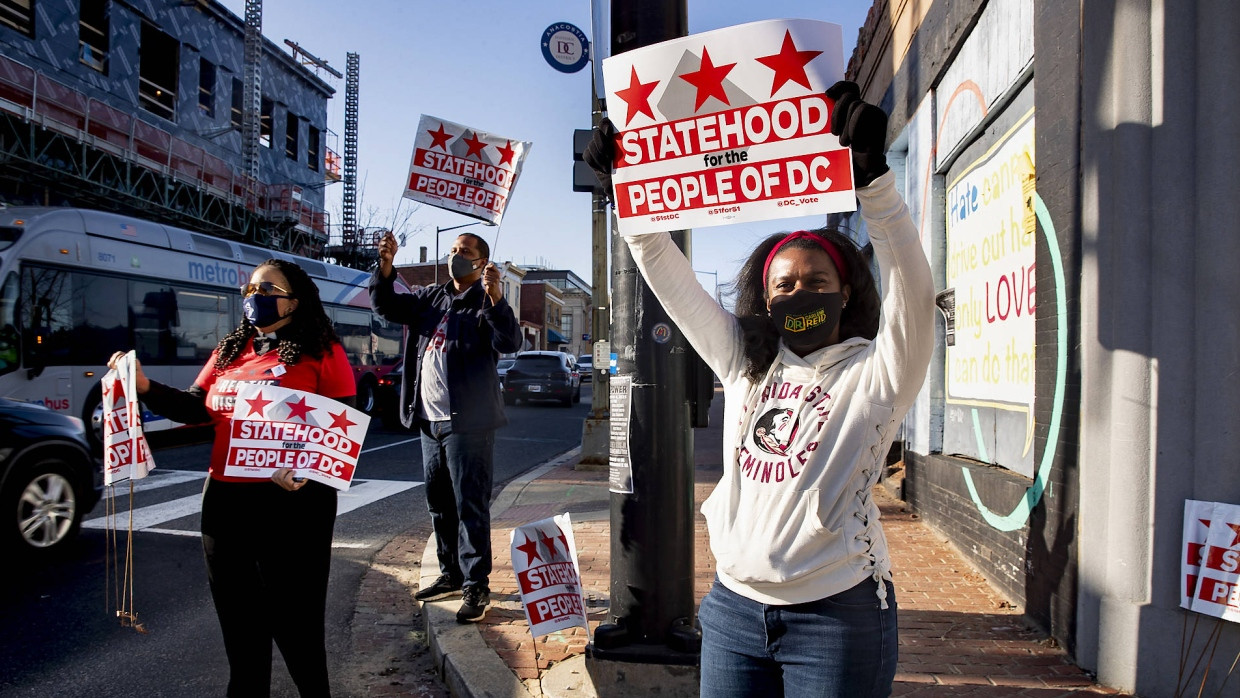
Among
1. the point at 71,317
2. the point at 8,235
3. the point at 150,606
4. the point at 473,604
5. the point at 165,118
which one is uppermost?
the point at 165,118

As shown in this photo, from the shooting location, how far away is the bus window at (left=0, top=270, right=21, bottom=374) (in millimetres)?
10195

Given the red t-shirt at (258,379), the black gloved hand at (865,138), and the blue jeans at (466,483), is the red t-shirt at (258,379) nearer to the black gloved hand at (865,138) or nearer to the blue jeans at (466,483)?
the blue jeans at (466,483)

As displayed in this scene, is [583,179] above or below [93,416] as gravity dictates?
above

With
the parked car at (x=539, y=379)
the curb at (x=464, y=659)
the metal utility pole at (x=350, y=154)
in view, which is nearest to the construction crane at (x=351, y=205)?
the metal utility pole at (x=350, y=154)

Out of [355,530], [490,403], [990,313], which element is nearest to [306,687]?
[490,403]

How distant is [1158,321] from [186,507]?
776 centimetres

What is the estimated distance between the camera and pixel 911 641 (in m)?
4.01

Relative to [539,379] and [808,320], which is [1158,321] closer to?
[808,320]

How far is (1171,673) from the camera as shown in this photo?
10.9 feet

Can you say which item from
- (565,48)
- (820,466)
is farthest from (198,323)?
(820,466)

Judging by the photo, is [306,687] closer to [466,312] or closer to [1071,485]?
[466,312]

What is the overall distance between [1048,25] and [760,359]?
10.9 feet

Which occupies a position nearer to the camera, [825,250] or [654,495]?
[825,250]

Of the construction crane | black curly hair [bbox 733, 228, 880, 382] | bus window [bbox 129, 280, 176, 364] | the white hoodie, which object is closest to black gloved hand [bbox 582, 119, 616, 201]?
black curly hair [bbox 733, 228, 880, 382]
